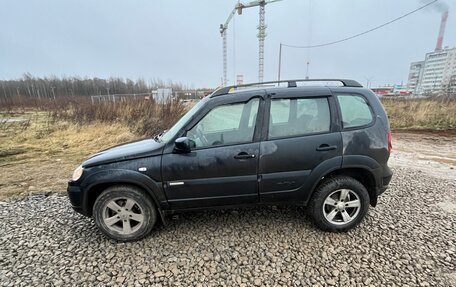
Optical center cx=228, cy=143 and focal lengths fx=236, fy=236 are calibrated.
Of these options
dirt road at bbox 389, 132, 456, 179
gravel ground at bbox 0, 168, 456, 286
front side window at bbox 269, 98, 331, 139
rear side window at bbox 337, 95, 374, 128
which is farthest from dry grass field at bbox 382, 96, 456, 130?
front side window at bbox 269, 98, 331, 139

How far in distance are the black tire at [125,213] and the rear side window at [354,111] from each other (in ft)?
8.57

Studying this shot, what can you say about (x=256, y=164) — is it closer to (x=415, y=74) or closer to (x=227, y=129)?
(x=227, y=129)

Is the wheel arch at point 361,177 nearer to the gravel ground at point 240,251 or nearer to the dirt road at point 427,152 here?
the gravel ground at point 240,251

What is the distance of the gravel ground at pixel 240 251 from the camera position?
2283 mm

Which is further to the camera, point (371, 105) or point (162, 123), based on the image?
point (162, 123)

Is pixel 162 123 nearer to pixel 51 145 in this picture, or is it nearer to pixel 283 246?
pixel 51 145

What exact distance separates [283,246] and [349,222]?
37.4 inches

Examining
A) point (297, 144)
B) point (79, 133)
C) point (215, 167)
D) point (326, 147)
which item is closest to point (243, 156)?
point (215, 167)

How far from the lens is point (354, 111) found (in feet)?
9.82

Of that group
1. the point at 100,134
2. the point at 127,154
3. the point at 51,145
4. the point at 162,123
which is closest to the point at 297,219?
the point at 127,154

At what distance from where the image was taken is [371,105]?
3.01m

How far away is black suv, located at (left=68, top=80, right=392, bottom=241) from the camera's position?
2.76m

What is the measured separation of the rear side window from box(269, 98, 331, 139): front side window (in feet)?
0.67

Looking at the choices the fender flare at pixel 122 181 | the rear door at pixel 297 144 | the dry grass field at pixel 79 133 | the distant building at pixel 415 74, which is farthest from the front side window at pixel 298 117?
the distant building at pixel 415 74
